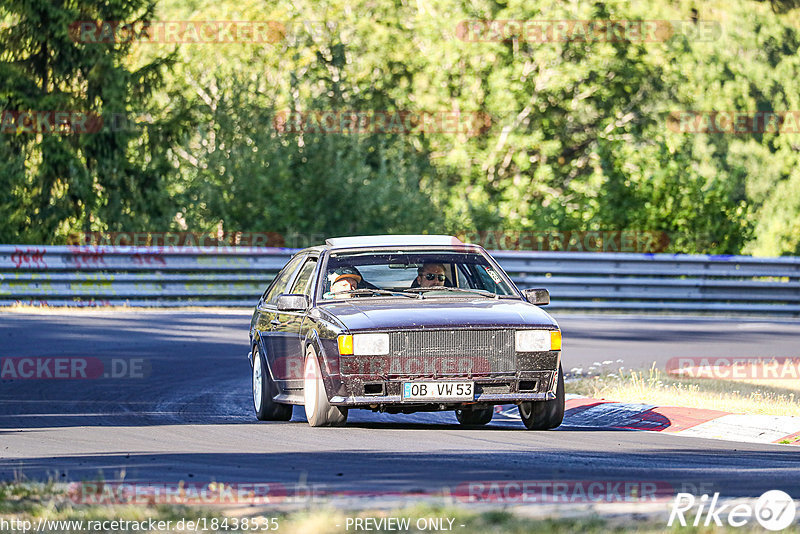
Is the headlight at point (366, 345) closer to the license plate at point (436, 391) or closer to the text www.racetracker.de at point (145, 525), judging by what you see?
the license plate at point (436, 391)

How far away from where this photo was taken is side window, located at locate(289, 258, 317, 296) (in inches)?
460

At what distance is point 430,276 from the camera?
1156cm

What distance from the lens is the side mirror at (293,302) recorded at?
36.2 ft

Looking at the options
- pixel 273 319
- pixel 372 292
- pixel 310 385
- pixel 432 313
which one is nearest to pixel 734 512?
pixel 432 313

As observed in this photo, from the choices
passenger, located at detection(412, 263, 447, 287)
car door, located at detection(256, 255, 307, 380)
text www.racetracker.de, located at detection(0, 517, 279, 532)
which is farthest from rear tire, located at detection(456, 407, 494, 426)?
text www.racetracker.de, located at detection(0, 517, 279, 532)

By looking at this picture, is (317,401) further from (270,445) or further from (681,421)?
(681,421)

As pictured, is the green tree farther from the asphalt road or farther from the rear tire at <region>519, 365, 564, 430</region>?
the rear tire at <region>519, 365, 564, 430</region>

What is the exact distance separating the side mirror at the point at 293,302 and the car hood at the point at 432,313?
171 mm

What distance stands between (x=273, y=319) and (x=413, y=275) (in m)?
1.38

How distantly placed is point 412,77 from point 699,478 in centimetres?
3811

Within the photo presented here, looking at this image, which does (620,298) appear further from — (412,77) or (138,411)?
(412,77)

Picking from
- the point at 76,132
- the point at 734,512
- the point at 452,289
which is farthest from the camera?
the point at 76,132

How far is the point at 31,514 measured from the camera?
6.48 meters

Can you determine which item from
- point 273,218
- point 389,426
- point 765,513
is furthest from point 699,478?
point 273,218
